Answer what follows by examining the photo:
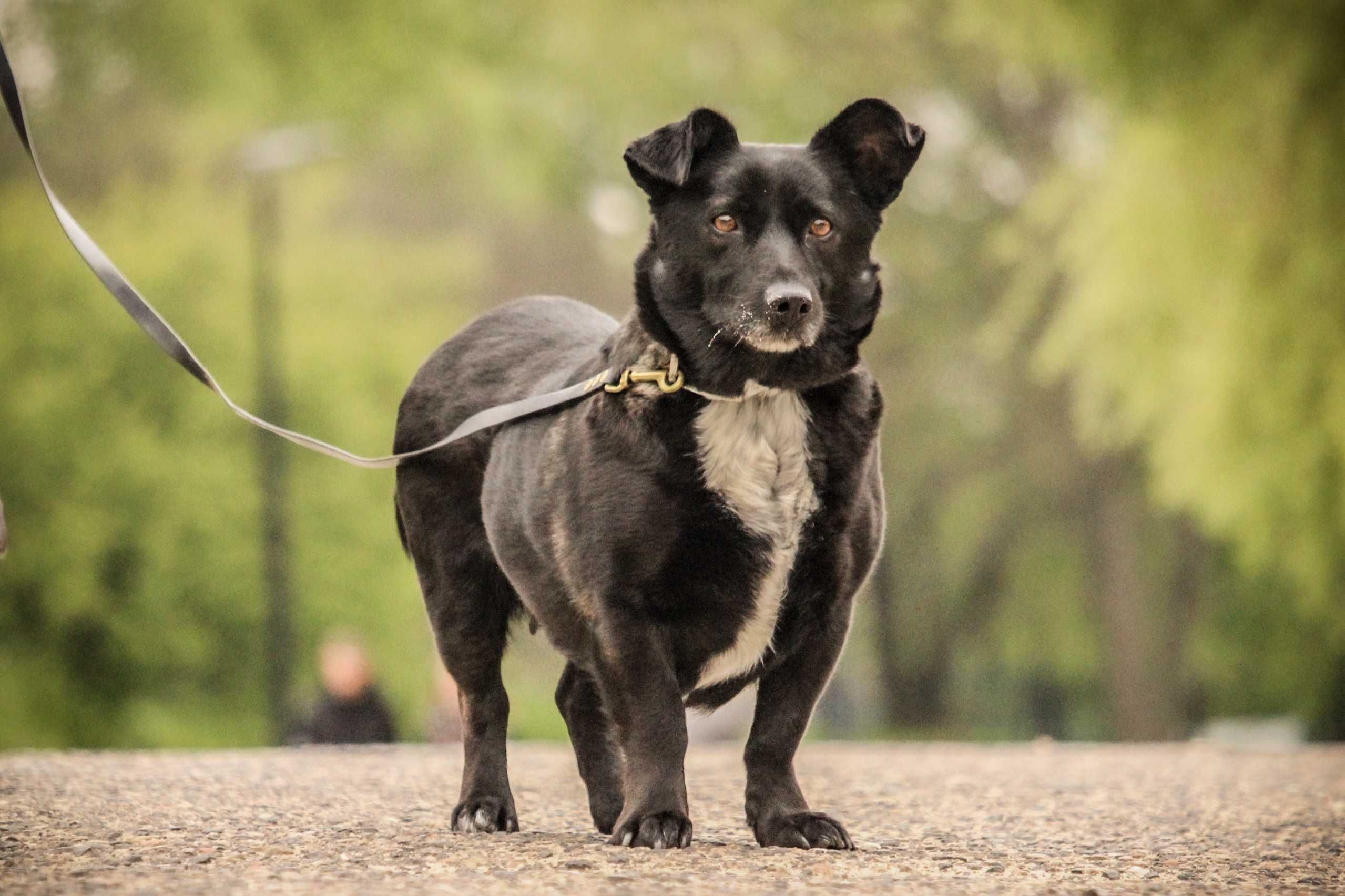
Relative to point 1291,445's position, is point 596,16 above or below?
above

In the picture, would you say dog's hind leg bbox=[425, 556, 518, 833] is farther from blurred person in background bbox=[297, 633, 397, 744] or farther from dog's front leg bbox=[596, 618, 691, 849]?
blurred person in background bbox=[297, 633, 397, 744]

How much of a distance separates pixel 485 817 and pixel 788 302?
1.90 meters

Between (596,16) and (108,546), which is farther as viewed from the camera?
(596,16)

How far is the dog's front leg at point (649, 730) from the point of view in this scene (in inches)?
185

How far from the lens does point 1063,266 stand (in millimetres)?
15023

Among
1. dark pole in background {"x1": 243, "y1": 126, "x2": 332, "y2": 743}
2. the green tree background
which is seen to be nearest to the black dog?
the green tree background

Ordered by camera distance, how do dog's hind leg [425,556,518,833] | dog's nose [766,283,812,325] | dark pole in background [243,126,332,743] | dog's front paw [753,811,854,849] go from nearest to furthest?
dog's nose [766,283,812,325], dog's front paw [753,811,854,849], dog's hind leg [425,556,518,833], dark pole in background [243,126,332,743]

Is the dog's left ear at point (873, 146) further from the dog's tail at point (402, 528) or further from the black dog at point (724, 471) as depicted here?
the dog's tail at point (402, 528)

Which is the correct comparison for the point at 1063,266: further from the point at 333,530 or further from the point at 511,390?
the point at 511,390

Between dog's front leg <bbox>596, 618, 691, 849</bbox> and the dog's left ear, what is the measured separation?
143 cm

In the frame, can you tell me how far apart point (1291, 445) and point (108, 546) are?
11.4m

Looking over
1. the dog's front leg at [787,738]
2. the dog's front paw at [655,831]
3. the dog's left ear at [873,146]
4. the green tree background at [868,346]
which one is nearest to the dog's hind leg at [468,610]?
the dog's front paw at [655,831]

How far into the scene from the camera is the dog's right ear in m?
4.80

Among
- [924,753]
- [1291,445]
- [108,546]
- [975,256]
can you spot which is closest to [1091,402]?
[1291,445]
